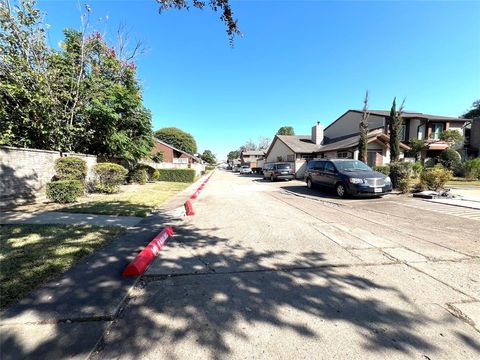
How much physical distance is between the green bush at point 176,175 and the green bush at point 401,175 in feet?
51.7

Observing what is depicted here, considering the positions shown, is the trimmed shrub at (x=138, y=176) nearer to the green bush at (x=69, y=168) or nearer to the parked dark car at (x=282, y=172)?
the green bush at (x=69, y=168)

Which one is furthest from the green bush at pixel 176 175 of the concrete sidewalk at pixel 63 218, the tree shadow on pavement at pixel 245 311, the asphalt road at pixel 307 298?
the tree shadow on pavement at pixel 245 311

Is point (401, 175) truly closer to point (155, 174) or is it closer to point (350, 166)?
point (350, 166)

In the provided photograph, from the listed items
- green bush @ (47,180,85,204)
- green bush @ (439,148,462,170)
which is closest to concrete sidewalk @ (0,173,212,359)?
green bush @ (47,180,85,204)

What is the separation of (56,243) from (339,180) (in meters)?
Answer: 10.4

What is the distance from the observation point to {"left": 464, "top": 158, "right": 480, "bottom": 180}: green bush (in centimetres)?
1616

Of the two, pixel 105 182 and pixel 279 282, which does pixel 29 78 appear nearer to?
pixel 105 182

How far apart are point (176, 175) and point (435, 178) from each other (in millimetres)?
18270

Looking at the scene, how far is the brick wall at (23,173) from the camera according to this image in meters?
7.28

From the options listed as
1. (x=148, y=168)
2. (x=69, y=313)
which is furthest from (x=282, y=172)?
(x=69, y=313)

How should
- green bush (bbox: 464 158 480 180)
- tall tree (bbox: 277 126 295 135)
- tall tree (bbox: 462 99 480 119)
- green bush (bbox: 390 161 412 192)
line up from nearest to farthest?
green bush (bbox: 390 161 412 192) < green bush (bbox: 464 158 480 180) < tall tree (bbox: 462 99 480 119) < tall tree (bbox: 277 126 295 135)

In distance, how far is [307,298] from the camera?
8.70 ft

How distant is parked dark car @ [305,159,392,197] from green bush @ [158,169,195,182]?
12038mm

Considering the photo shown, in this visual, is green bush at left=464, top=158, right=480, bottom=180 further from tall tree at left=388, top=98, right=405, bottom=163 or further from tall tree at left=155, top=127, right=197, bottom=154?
tall tree at left=155, top=127, right=197, bottom=154
